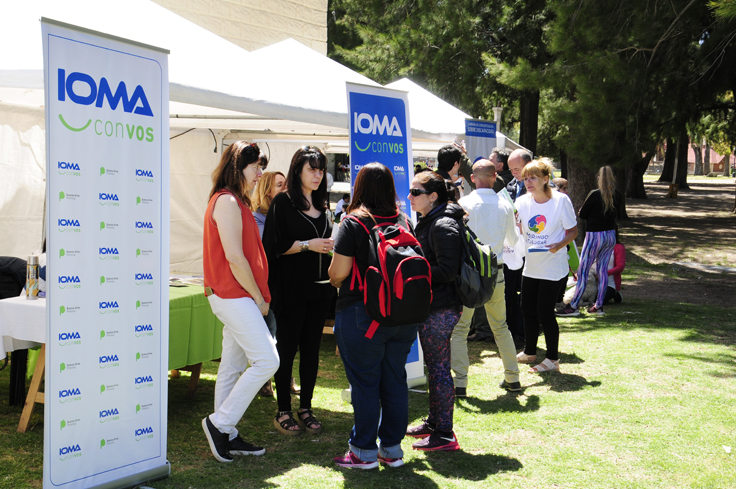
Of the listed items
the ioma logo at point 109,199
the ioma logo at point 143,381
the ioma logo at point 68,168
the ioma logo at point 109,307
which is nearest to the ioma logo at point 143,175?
the ioma logo at point 109,199

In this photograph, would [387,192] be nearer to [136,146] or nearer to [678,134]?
[136,146]

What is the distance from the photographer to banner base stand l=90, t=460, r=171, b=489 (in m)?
3.24

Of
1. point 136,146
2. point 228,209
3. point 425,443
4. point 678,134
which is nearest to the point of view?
point 136,146

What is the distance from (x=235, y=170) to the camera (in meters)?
3.68

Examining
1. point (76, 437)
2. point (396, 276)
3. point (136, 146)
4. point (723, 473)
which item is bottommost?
point (723, 473)

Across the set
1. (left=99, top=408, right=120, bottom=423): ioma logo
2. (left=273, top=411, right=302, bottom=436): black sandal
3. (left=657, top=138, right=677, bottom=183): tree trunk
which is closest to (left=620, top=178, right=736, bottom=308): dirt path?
(left=273, top=411, right=302, bottom=436): black sandal

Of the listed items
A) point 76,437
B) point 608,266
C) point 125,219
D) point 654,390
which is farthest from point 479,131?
point 76,437

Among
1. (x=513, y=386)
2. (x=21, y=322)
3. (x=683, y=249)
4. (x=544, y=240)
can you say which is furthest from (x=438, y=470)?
(x=683, y=249)

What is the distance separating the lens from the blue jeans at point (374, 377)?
3.51 m

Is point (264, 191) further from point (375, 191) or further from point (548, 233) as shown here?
point (548, 233)

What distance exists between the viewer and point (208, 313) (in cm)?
498

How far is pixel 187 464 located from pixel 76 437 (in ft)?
2.73

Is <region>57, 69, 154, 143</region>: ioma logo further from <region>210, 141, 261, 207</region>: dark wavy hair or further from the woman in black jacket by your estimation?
the woman in black jacket

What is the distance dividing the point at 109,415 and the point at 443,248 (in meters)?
1.99
